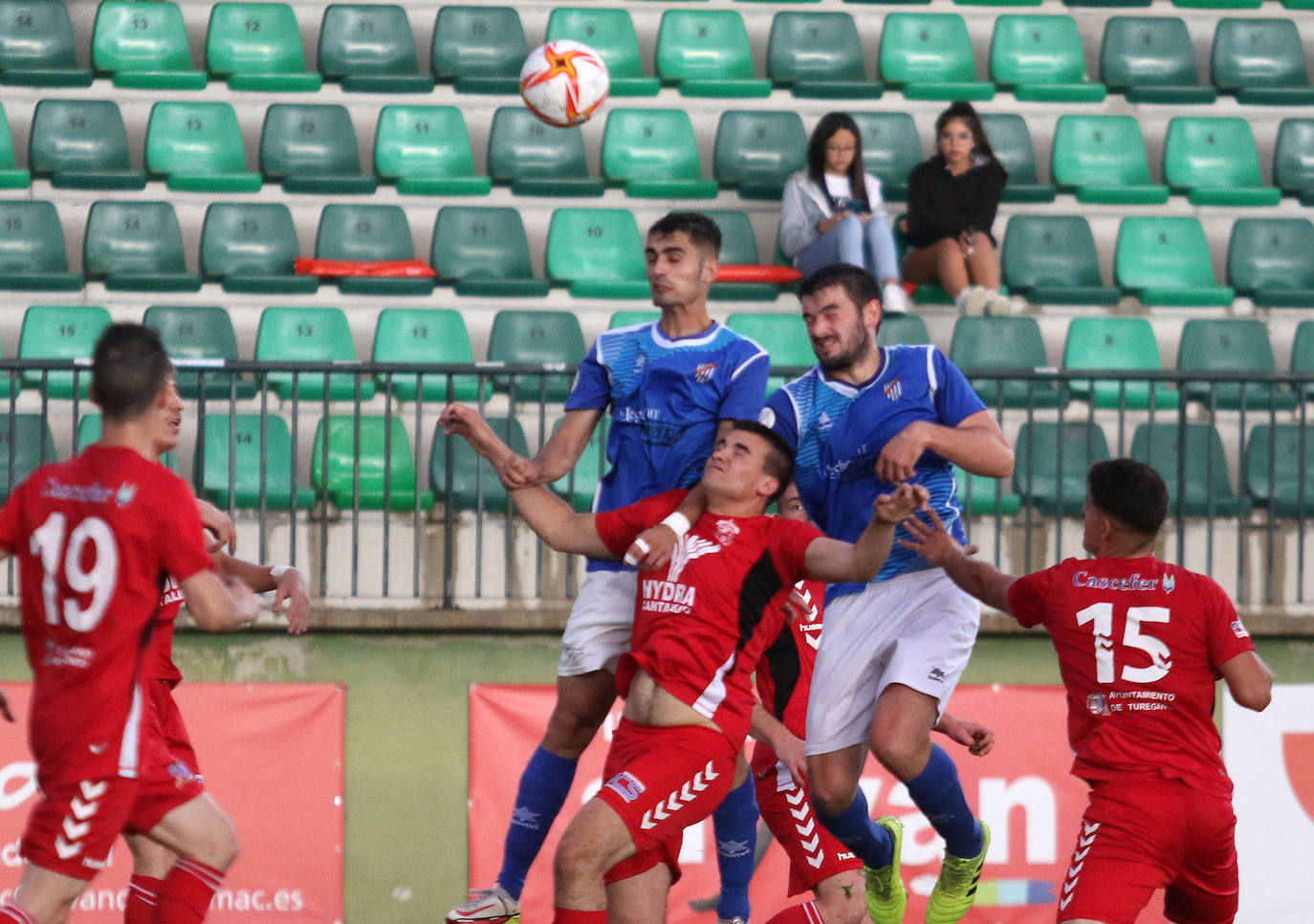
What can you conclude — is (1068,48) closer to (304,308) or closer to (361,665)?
(304,308)

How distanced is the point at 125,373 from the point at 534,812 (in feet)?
7.47

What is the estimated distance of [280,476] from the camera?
8.37 meters

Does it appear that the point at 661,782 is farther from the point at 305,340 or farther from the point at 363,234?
the point at 363,234

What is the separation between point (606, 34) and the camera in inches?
452

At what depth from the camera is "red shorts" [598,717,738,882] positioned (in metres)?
4.64

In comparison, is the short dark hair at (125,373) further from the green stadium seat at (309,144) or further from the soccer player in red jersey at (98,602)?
the green stadium seat at (309,144)

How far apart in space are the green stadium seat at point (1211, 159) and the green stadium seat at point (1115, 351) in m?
1.82

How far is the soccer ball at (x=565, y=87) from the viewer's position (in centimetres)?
828

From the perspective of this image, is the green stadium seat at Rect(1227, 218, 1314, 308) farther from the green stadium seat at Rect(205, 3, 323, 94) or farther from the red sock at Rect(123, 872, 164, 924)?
the red sock at Rect(123, 872, 164, 924)

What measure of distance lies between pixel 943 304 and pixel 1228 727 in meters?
3.37

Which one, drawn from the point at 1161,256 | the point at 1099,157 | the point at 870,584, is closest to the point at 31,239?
the point at 870,584

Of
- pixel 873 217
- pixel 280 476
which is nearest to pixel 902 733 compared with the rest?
pixel 280 476

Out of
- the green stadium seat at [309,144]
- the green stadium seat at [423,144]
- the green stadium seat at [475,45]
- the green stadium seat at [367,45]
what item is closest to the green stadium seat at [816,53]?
the green stadium seat at [475,45]

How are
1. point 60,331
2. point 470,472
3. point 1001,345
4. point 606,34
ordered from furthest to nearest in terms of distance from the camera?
point 606,34 < point 1001,345 < point 60,331 < point 470,472
